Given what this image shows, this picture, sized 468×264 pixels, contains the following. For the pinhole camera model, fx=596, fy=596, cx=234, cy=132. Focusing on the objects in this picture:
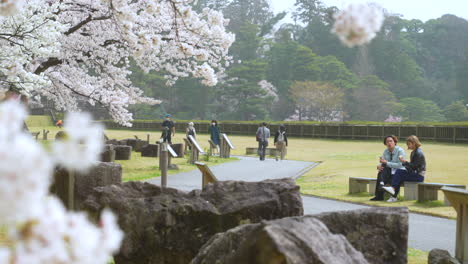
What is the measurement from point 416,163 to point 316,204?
244cm

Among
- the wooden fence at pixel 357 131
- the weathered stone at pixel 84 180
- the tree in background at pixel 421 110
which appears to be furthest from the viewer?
the tree in background at pixel 421 110

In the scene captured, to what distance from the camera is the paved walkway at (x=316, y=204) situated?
903cm

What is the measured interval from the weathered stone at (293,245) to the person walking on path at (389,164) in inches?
386

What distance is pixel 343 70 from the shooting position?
65500 millimetres

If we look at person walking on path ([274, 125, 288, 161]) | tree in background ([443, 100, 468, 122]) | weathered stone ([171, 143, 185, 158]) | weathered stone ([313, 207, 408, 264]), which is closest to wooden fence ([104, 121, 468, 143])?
tree in background ([443, 100, 468, 122])

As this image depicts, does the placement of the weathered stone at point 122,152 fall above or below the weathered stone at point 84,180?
below

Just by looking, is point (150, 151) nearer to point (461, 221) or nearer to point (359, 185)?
point (359, 185)

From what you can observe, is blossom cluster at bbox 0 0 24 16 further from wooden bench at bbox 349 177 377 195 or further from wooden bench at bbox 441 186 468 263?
wooden bench at bbox 349 177 377 195

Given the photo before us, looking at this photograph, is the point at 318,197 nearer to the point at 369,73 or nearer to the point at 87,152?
the point at 87,152

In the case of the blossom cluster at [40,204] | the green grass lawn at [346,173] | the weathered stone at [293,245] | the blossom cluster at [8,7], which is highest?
the blossom cluster at [8,7]

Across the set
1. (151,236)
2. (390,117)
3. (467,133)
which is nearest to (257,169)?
(151,236)

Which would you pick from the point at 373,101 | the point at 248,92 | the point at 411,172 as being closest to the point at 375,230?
the point at 411,172

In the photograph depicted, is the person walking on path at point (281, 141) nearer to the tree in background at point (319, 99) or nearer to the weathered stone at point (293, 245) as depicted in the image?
the weathered stone at point (293, 245)

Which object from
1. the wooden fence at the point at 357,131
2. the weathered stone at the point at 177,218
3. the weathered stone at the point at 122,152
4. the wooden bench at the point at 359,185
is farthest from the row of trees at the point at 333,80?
the weathered stone at the point at 177,218
